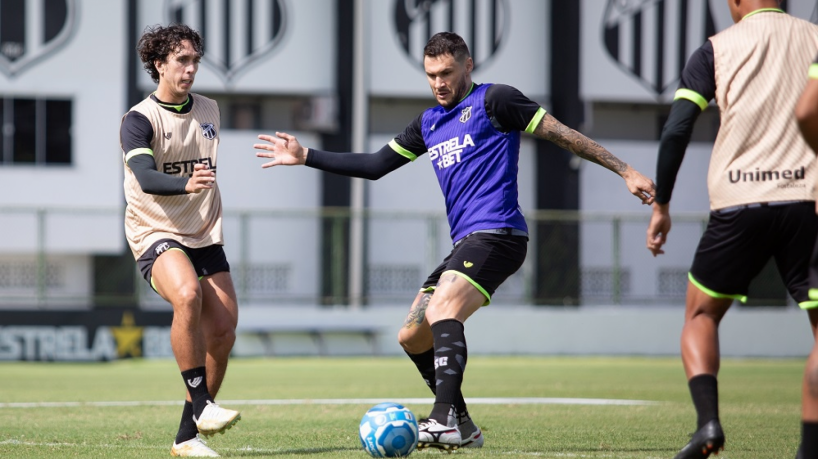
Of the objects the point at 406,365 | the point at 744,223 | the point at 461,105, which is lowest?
the point at 406,365

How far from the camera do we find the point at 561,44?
29234 millimetres

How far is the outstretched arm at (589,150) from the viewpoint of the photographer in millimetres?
6215

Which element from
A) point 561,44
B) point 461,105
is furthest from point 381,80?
point 461,105

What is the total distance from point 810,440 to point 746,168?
1.36 meters

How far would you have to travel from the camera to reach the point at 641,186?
6.12 metres

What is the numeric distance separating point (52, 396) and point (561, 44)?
20484 millimetres

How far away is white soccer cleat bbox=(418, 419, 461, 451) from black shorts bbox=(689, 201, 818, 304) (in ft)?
5.70

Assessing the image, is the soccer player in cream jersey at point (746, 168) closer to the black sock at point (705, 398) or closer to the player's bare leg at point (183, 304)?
the black sock at point (705, 398)

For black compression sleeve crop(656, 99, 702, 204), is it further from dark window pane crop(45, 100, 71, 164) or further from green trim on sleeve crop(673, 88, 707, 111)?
dark window pane crop(45, 100, 71, 164)

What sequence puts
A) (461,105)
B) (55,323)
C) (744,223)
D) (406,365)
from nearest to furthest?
(744,223) < (461,105) < (406,365) < (55,323)

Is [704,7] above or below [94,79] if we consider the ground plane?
above

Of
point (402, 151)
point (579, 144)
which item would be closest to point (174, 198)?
point (402, 151)

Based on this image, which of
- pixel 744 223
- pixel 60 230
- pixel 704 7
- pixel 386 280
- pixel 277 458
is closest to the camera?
pixel 744 223

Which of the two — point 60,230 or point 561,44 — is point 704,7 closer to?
point 561,44
